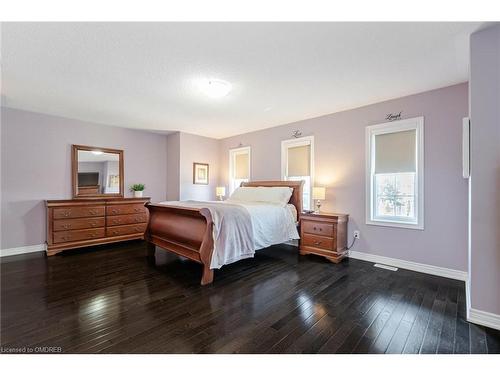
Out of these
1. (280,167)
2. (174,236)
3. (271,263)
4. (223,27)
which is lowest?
(271,263)

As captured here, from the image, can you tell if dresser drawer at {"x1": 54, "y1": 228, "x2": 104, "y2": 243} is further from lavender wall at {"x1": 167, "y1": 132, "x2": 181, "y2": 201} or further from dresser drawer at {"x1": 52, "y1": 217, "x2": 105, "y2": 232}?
lavender wall at {"x1": 167, "y1": 132, "x2": 181, "y2": 201}

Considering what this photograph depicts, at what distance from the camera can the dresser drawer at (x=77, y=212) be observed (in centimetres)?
404

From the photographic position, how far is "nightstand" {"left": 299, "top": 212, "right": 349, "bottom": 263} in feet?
11.8

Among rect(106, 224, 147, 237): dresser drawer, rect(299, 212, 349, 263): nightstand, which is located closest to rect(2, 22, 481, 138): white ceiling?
rect(299, 212, 349, 263): nightstand

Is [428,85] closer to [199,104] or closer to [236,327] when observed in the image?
[199,104]

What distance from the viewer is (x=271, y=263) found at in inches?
142

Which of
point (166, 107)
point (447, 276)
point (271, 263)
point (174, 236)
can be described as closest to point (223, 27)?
point (166, 107)

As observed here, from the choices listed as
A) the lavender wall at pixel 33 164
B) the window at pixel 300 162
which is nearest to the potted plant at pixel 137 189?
the lavender wall at pixel 33 164

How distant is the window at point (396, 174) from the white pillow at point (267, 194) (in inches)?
54.4

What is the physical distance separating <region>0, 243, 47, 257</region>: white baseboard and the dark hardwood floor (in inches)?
31.9

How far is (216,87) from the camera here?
9.68 feet

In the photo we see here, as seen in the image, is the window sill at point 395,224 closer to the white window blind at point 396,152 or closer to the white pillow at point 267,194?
the white window blind at point 396,152
